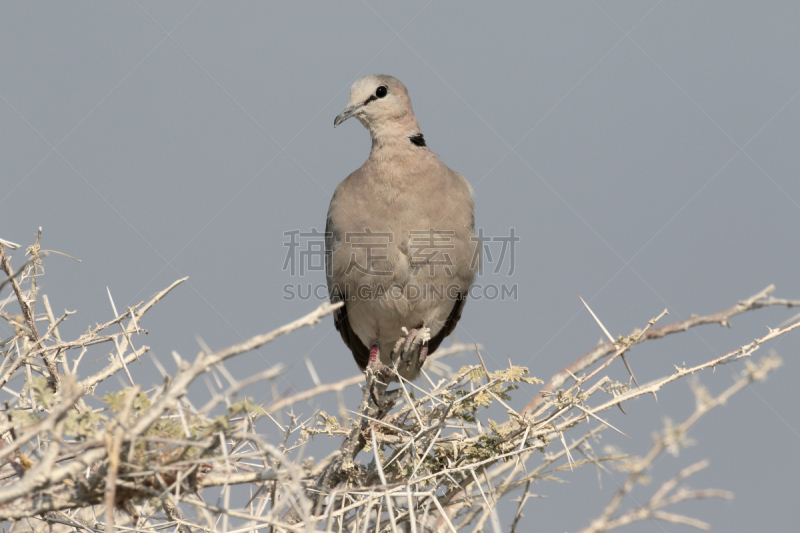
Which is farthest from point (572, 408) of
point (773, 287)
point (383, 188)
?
point (383, 188)

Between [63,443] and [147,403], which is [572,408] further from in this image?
[63,443]

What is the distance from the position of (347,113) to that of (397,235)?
107cm

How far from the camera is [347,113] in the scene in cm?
502

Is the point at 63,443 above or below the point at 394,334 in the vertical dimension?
below

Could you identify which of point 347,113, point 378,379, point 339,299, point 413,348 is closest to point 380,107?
point 347,113

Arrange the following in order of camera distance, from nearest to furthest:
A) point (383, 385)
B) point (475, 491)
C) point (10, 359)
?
point (10, 359), point (475, 491), point (383, 385)

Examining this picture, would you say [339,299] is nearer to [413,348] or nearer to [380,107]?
[413,348]

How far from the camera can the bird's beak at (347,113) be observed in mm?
5004

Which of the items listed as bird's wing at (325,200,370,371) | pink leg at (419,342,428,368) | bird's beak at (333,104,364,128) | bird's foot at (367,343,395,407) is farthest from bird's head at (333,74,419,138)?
bird's foot at (367,343,395,407)

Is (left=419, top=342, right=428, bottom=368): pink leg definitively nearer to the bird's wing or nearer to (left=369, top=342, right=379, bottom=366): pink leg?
(left=369, top=342, right=379, bottom=366): pink leg

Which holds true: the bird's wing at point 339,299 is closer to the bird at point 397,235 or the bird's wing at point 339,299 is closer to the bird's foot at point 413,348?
the bird at point 397,235

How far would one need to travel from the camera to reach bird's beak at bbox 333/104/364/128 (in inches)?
197

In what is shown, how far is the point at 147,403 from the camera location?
1920 millimetres

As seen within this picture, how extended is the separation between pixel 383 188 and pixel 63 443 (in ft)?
10.4
